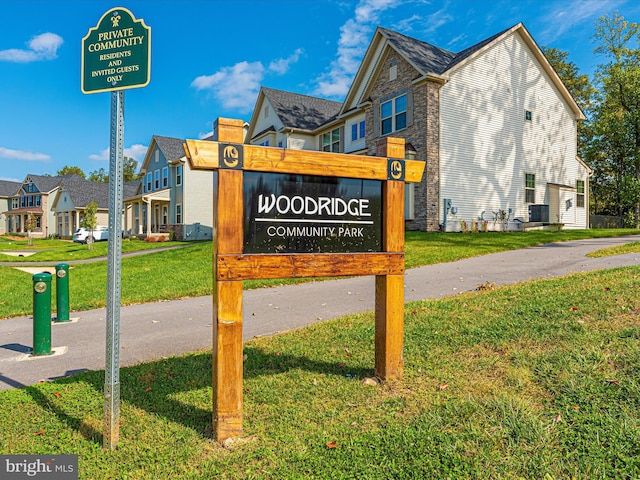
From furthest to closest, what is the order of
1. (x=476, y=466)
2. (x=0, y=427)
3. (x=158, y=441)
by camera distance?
(x=0, y=427) → (x=158, y=441) → (x=476, y=466)

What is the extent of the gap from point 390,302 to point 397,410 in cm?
100

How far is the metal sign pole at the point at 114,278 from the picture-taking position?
321cm

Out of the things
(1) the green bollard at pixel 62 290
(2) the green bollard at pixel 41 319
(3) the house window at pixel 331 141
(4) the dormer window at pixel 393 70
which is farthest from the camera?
(3) the house window at pixel 331 141

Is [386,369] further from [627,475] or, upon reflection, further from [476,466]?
[627,475]

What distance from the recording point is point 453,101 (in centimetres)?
2089

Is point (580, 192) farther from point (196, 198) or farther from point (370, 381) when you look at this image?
point (370, 381)

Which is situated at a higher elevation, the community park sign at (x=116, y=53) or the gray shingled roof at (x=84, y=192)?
the gray shingled roof at (x=84, y=192)

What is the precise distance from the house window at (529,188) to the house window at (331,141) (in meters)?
10.7

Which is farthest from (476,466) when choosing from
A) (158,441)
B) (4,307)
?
(4,307)

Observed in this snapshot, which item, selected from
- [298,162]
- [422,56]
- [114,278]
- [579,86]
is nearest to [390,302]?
[298,162]

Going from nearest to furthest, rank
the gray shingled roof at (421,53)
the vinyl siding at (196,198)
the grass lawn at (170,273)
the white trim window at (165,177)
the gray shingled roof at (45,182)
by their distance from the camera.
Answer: the grass lawn at (170,273) → the gray shingled roof at (421,53) → the vinyl siding at (196,198) → the white trim window at (165,177) → the gray shingled roof at (45,182)

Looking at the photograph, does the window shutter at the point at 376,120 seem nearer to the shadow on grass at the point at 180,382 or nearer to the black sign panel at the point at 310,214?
the shadow on grass at the point at 180,382

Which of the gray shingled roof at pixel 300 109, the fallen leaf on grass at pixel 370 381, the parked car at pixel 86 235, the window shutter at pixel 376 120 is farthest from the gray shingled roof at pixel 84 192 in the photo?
the fallen leaf on grass at pixel 370 381

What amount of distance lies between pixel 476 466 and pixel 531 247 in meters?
14.0
